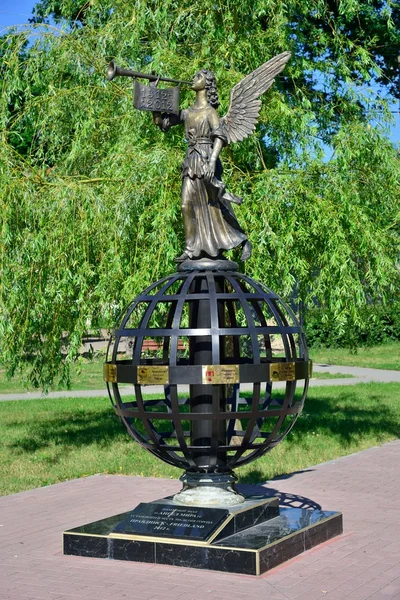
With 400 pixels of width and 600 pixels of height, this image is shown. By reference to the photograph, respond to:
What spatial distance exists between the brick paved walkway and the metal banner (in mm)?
3850

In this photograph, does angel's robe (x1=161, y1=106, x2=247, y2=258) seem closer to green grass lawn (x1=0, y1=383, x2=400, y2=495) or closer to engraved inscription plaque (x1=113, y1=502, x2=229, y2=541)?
engraved inscription plaque (x1=113, y1=502, x2=229, y2=541)

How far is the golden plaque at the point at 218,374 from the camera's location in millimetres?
7457

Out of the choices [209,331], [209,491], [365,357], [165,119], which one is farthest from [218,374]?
[365,357]

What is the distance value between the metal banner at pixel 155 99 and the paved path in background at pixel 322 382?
512 inches

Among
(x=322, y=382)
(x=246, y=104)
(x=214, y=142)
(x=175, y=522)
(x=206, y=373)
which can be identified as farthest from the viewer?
(x=322, y=382)

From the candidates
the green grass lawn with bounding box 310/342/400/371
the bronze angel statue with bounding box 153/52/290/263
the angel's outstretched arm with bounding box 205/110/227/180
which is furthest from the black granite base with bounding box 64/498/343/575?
the green grass lawn with bounding box 310/342/400/371

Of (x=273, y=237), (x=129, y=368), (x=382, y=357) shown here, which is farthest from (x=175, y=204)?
(x=382, y=357)

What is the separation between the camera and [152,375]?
7.64 meters

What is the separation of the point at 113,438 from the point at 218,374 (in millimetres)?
8459

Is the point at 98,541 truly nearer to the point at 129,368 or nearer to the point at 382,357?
the point at 129,368

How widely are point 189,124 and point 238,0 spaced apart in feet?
17.5

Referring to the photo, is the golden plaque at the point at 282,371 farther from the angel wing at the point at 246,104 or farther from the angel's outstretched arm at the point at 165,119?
the angel's outstretched arm at the point at 165,119

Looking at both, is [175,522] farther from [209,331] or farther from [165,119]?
[165,119]

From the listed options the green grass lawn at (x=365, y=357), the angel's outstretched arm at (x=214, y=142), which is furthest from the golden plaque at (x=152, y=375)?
the green grass lawn at (x=365, y=357)
